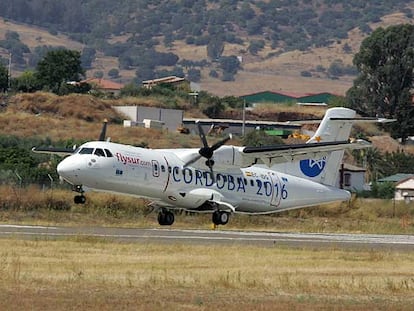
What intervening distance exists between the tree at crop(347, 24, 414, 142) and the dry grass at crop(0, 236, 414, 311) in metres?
91.2

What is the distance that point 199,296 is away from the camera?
2147cm

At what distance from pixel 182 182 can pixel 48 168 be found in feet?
73.3

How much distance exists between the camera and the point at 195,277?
960 inches

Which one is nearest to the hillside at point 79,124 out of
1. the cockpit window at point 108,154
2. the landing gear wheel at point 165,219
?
the landing gear wheel at point 165,219

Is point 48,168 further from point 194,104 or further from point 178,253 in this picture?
point 194,104

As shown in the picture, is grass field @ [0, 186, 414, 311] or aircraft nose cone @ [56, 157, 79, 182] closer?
grass field @ [0, 186, 414, 311]

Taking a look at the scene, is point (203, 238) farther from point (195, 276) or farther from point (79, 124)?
point (79, 124)

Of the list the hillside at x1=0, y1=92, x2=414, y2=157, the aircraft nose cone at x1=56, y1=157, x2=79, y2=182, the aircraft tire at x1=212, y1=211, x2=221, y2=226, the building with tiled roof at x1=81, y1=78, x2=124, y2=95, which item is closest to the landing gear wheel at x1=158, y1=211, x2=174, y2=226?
the aircraft tire at x1=212, y1=211, x2=221, y2=226

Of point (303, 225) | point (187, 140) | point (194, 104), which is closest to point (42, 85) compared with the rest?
point (194, 104)

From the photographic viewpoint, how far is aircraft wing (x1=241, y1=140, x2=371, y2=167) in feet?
150

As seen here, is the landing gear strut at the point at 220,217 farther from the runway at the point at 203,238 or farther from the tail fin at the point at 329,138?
the tail fin at the point at 329,138

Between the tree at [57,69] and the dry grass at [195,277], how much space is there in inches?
3635

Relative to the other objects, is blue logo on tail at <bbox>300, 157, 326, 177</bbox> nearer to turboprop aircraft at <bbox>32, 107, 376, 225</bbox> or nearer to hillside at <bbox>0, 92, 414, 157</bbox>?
turboprop aircraft at <bbox>32, 107, 376, 225</bbox>

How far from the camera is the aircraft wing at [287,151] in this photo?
4566 centimetres
